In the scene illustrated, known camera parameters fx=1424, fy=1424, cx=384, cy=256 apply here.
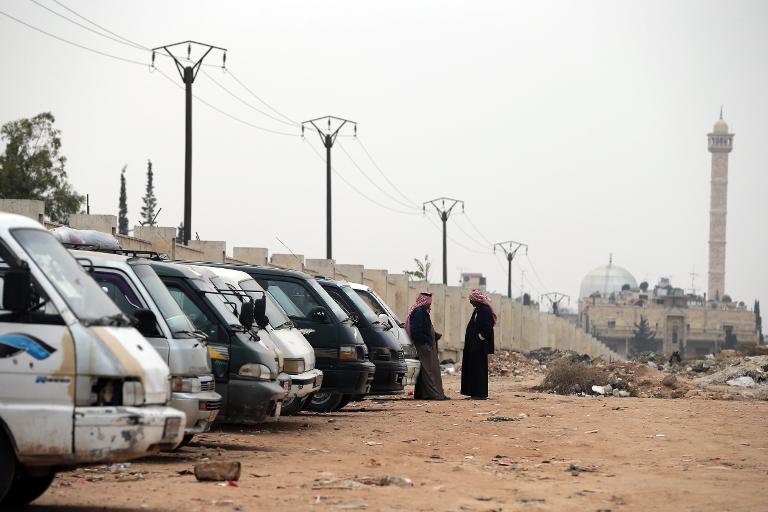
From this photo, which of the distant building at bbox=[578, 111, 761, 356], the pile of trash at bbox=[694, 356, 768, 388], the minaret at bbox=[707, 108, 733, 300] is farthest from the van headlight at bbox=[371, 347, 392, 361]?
the minaret at bbox=[707, 108, 733, 300]

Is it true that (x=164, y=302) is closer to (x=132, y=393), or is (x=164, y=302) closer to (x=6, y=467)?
(x=132, y=393)

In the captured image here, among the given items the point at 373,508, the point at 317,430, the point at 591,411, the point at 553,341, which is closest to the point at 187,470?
the point at 373,508

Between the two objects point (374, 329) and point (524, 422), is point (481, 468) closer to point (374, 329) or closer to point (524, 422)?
point (524, 422)

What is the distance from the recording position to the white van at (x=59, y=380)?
908cm

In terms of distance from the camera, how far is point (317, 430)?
17047mm

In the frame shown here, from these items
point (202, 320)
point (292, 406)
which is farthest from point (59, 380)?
point (292, 406)

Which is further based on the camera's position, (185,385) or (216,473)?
(185,385)

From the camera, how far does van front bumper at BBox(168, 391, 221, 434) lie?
12.3 metres

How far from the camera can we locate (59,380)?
360 inches

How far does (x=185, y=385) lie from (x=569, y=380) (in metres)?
17.9

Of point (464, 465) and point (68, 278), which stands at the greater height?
point (68, 278)

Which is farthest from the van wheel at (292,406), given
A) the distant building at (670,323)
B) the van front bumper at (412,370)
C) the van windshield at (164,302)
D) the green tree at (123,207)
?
the distant building at (670,323)

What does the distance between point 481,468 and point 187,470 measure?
9.42 feet

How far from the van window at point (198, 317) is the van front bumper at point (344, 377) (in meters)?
4.75
